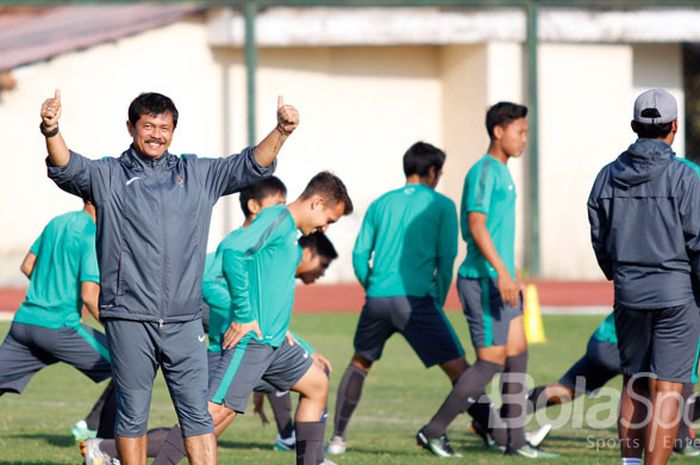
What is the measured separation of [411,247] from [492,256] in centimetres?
66

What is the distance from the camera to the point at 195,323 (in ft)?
20.9

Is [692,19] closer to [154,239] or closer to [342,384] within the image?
[342,384]

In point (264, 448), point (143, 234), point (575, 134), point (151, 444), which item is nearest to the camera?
A: point (143, 234)

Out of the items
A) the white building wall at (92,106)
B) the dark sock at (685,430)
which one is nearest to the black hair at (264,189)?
the dark sock at (685,430)

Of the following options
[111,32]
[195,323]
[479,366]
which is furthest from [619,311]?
[111,32]

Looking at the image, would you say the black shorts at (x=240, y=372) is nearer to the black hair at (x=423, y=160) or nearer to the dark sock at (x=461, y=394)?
the dark sock at (x=461, y=394)

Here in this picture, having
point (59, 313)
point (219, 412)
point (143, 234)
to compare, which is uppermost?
point (143, 234)

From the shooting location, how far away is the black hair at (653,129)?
703 cm

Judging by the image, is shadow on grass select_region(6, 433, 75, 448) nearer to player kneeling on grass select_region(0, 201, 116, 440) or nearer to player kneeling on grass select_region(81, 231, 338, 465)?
player kneeling on grass select_region(0, 201, 116, 440)

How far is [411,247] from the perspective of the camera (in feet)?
29.2

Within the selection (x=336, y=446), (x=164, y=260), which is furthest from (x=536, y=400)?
(x=164, y=260)

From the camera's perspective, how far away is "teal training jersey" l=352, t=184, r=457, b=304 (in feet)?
29.2

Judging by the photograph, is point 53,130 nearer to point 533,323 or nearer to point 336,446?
point 336,446

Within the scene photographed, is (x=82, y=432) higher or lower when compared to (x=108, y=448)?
lower
